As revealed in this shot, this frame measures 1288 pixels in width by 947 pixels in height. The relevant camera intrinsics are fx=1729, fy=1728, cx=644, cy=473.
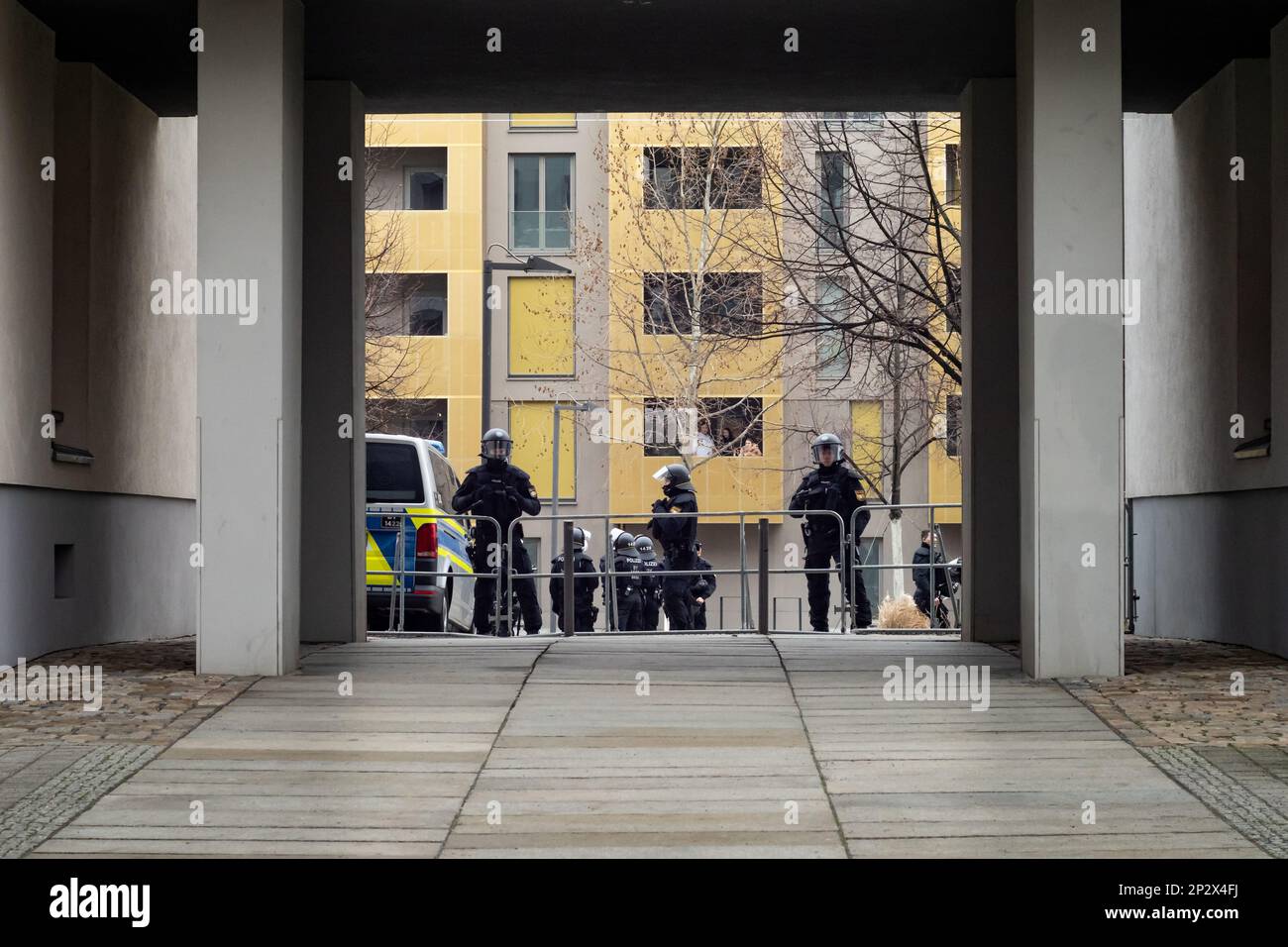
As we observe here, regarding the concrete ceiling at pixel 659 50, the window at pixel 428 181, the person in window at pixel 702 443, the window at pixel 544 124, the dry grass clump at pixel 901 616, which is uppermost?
the window at pixel 544 124

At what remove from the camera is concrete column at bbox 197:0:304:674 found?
34.9 ft

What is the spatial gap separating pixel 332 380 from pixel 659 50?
3.46 metres

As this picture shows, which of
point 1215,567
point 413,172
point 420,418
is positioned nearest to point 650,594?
point 1215,567

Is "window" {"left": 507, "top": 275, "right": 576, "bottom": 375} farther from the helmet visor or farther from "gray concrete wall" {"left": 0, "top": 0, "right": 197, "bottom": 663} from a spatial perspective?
"gray concrete wall" {"left": 0, "top": 0, "right": 197, "bottom": 663}

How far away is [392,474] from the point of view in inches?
728

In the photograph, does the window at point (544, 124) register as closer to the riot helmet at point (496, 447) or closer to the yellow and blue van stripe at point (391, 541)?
the riot helmet at point (496, 447)

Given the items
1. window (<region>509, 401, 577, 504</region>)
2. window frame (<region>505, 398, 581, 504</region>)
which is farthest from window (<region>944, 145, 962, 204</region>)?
window (<region>509, 401, 577, 504</region>)

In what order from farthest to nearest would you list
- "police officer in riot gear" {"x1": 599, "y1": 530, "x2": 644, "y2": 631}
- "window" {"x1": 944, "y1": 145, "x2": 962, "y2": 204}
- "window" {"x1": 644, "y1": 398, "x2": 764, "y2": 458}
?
"window" {"x1": 644, "y1": 398, "x2": 764, "y2": 458} → "window" {"x1": 944, "y1": 145, "x2": 962, "y2": 204} → "police officer in riot gear" {"x1": 599, "y1": 530, "x2": 644, "y2": 631}

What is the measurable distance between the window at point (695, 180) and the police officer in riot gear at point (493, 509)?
13.0 m

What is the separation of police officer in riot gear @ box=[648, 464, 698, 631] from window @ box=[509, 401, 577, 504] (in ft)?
70.0

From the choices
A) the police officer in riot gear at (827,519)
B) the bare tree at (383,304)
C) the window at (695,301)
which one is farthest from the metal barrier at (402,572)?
the window at (695,301)

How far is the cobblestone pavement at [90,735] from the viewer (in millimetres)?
6938

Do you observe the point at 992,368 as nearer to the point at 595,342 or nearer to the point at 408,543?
the point at 408,543
